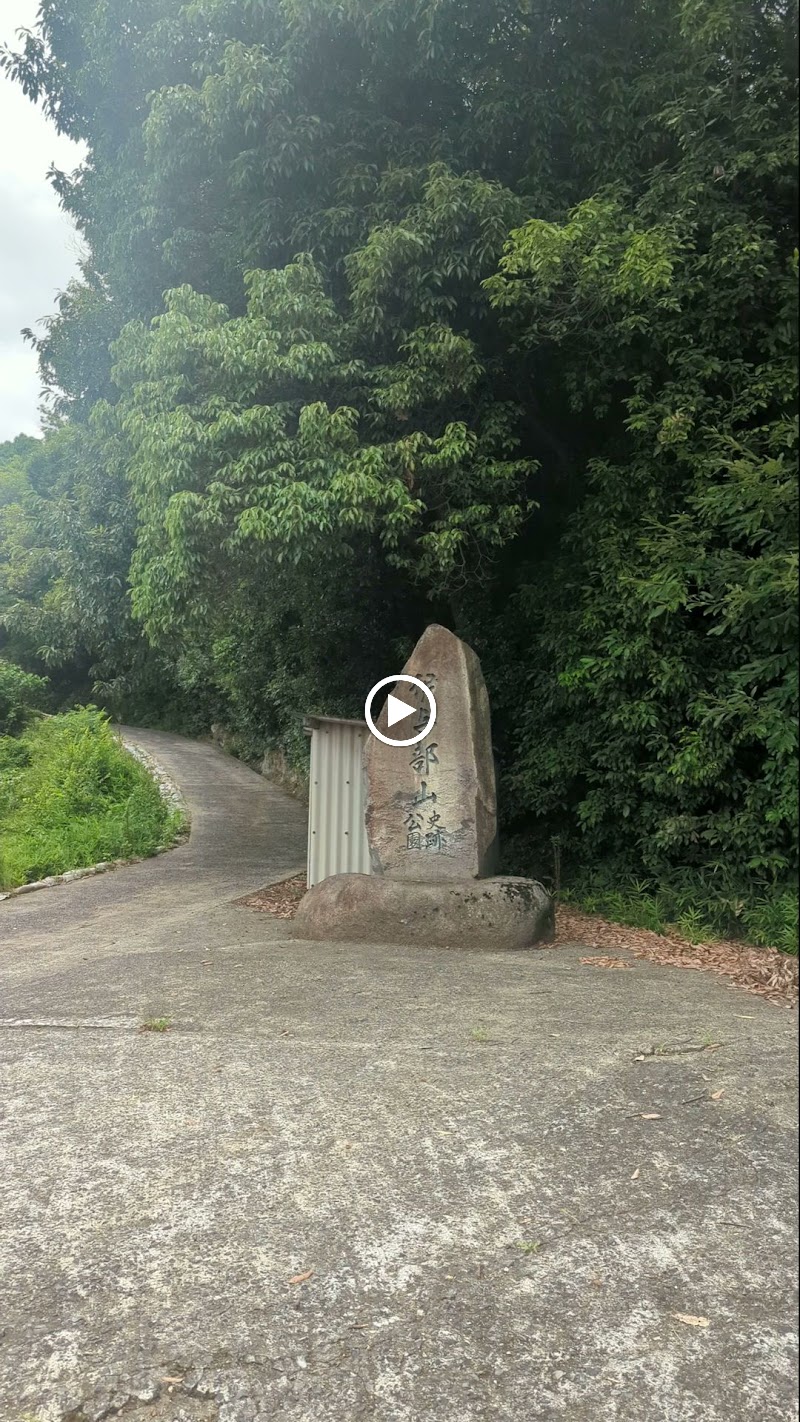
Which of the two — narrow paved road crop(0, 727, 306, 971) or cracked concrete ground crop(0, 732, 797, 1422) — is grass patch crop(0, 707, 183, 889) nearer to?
narrow paved road crop(0, 727, 306, 971)

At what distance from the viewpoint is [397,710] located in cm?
688

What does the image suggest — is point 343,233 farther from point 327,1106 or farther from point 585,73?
point 327,1106

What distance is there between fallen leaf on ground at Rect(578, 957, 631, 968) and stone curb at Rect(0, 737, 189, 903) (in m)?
8.40

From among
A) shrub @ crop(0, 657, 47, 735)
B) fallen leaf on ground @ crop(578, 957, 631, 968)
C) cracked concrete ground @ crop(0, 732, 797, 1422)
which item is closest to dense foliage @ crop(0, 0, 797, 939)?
fallen leaf on ground @ crop(578, 957, 631, 968)

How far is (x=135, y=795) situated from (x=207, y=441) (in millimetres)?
11174

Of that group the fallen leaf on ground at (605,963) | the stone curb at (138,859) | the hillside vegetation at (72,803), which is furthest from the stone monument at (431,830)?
the hillside vegetation at (72,803)

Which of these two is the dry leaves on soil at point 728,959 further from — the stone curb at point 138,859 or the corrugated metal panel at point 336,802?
the stone curb at point 138,859

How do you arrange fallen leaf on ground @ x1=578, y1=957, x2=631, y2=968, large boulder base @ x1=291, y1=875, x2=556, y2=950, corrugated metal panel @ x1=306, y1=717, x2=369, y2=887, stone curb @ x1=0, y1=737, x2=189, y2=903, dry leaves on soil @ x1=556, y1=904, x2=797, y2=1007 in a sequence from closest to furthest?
dry leaves on soil @ x1=556, y1=904, x2=797, y2=1007
fallen leaf on ground @ x1=578, y1=957, x2=631, y2=968
large boulder base @ x1=291, y1=875, x2=556, y2=950
corrugated metal panel @ x1=306, y1=717, x2=369, y2=887
stone curb @ x1=0, y1=737, x2=189, y2=903

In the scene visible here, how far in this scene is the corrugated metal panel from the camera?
8.91 meters

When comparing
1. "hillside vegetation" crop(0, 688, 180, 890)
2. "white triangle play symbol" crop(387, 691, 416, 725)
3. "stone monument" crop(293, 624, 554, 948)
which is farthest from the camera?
"hillside vegetation" crop(0, 688, 180, 890)

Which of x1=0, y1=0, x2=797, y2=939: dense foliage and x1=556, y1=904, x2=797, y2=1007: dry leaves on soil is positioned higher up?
x1=0, y1=0, x2=797, y2=939: dense foliage

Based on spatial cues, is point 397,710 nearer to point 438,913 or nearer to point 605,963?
point 438,913

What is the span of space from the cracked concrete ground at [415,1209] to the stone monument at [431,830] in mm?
1616

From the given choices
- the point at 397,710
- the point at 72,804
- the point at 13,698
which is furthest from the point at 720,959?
the point at 13,698
